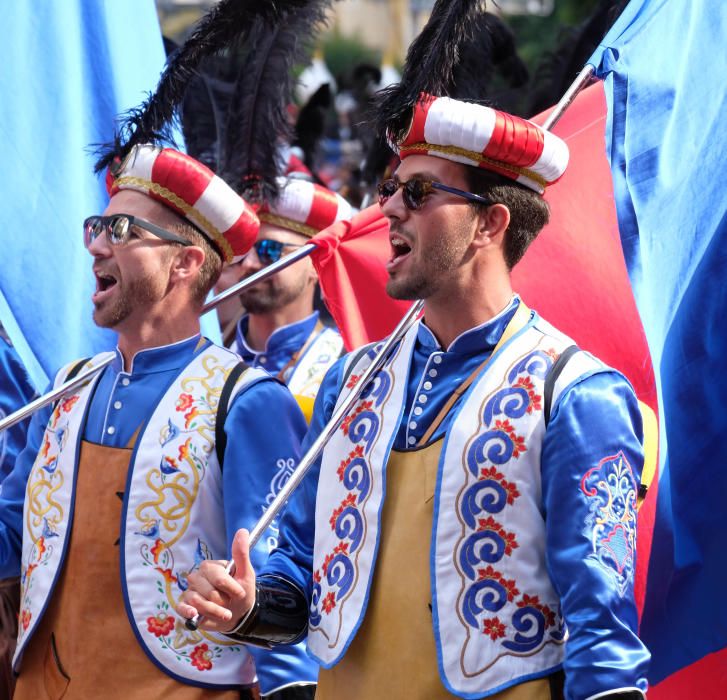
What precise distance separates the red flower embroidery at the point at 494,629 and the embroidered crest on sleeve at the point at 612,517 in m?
0.23

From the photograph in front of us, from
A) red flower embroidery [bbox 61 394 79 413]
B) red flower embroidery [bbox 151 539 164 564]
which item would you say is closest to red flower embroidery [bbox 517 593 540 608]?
red flower embroidery [bbox 151 539 164 564]

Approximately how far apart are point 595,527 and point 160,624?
3.90 feet

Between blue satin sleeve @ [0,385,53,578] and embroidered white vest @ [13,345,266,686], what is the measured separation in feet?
0.45

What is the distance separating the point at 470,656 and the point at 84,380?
151 cm

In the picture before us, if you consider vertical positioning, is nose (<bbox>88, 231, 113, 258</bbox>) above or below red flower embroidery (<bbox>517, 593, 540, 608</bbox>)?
above

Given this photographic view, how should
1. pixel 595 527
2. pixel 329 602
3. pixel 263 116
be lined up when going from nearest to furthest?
pixel 595 527
pixel 329 602
pixel 263 116

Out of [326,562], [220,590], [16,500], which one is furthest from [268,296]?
[220,590]

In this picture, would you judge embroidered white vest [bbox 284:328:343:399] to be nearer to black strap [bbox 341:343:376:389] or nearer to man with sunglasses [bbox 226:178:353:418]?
man with sunglasses [bbox 226:178:353:418]

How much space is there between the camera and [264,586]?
8.92 ft

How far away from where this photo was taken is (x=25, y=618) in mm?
3312

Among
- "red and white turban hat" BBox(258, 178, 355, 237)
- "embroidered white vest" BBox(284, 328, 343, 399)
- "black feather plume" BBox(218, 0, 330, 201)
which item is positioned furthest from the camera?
"red and white turban hat" BBox(258, 178, 355, 237)

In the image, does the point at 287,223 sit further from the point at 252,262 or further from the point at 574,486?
the point at 574,486

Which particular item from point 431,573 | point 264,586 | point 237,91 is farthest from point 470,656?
point 237,91

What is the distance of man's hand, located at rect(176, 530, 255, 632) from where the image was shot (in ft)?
8.04
